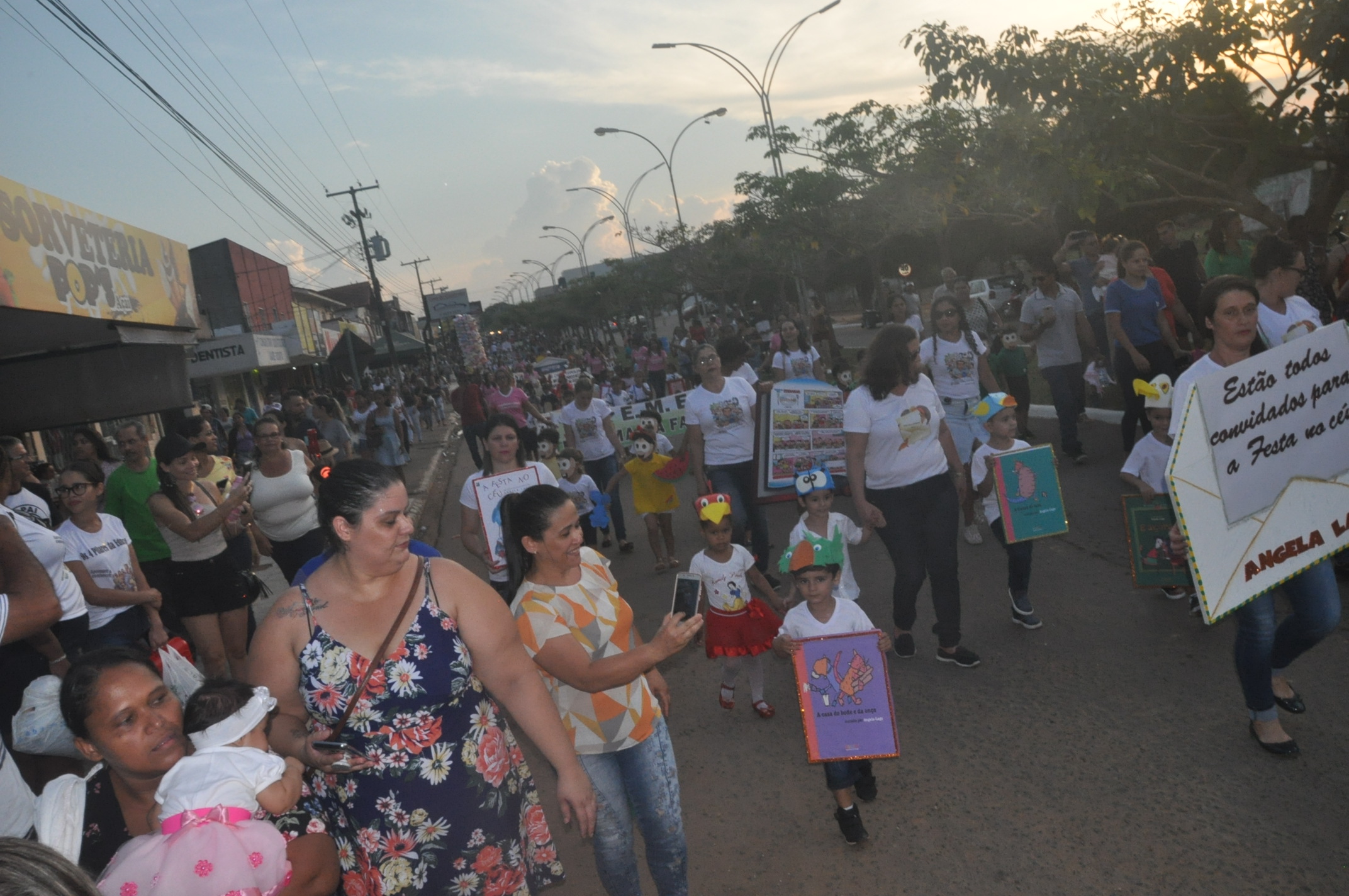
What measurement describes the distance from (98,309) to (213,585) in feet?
13.7

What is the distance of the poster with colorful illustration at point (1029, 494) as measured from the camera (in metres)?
5.54

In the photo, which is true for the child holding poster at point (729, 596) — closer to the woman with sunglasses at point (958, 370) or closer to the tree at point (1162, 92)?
the woman with sunglasses at point (958, 370)

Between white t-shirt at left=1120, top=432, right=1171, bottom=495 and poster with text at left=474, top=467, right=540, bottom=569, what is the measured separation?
3463mm

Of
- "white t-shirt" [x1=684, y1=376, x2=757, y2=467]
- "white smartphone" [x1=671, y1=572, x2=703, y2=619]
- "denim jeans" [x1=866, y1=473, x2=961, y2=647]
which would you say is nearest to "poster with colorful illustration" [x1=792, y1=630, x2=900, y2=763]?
"white smartphone" [x1=671, y1=572, x2=703, y2=619]

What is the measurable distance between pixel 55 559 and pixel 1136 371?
827 centimetres

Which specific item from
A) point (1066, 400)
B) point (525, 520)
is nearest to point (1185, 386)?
point (525, 520)

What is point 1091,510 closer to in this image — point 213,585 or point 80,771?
point 213,585

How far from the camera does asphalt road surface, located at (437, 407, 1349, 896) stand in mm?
3494

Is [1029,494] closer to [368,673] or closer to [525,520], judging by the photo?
[525,520]

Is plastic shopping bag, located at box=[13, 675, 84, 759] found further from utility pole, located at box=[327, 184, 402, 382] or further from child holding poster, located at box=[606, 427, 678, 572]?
utility pole, located at box=[327, 184, 402, 382]

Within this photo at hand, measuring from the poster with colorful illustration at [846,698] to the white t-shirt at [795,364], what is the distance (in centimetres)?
679

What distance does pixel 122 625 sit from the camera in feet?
17.3

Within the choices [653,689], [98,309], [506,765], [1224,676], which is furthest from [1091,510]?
[98,309]

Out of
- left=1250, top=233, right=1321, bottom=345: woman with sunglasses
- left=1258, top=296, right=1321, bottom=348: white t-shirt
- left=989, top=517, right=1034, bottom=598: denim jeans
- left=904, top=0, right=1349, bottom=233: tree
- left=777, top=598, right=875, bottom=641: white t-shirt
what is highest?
left=904, top=0, right=1349, bottom=233: tree
